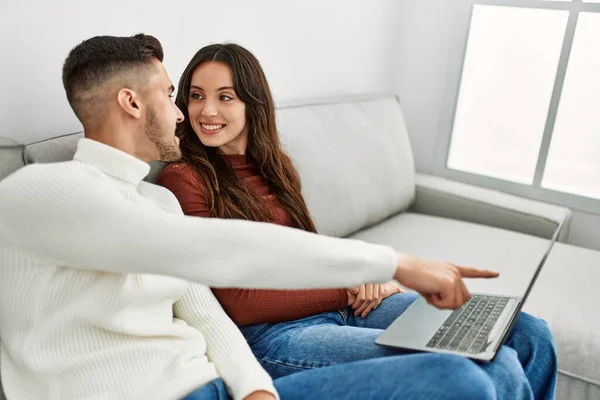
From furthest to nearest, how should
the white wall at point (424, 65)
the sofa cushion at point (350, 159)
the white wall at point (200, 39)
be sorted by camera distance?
the white wall at point (424, 65)
the sofa cushion at point (350, 159)
the white wall at point (200, 39)

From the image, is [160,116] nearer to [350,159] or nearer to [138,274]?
[138,274]

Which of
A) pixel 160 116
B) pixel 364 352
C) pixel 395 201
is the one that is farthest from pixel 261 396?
pixel 395 201

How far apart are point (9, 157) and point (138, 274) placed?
0.37 m

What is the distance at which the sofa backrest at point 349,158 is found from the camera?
179cm

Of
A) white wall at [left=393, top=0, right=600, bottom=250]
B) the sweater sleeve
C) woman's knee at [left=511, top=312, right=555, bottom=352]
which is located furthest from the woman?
white wall at [left=393, top=0, right=600, bottom=250]

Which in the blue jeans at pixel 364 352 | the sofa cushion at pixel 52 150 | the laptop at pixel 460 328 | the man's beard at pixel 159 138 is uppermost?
the man's beard at pixel 159 138

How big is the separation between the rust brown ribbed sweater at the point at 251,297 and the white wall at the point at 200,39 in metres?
0.35

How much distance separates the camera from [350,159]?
198 cm

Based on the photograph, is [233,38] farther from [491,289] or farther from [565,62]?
[565,62]

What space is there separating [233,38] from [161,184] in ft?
2.29

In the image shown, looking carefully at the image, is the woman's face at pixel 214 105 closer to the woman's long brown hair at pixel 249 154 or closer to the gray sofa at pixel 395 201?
the woman's long brown hair at pixel 249 154

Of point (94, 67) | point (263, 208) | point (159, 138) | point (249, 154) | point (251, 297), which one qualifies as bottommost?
point (251, 297)

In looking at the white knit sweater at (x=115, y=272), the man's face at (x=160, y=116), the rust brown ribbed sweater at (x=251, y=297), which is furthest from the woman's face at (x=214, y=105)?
the white knit sweater at (x=115, y=272)

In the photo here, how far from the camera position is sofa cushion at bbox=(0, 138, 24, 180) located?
1120 mm
